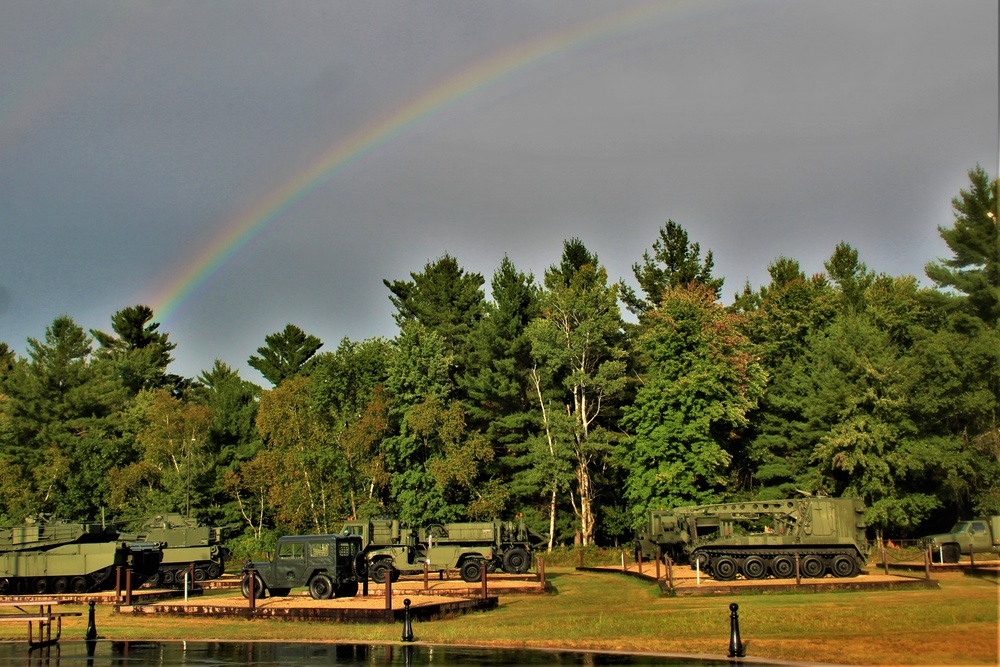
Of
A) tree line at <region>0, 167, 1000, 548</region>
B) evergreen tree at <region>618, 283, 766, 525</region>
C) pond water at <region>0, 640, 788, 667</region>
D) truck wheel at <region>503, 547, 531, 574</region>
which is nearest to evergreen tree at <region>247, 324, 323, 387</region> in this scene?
tree line at <region>0, 167, 1000, 548</region>

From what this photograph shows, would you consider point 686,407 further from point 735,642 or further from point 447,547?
point 735,642

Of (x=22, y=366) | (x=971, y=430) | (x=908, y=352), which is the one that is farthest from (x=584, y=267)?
(x=22, y=366)

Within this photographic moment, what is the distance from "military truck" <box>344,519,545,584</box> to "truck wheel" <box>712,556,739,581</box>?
8031 millimetres

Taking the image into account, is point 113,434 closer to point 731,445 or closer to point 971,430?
point 731,445

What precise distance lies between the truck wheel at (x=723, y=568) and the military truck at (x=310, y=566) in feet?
43.1

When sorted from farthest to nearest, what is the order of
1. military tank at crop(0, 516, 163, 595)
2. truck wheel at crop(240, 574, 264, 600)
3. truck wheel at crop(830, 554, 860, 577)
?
military tank at crop(0, 516, 163, 595), truck wheel at crop(830, 554, 860, 577), truck wheel at crop(240, 574, 264, 600)

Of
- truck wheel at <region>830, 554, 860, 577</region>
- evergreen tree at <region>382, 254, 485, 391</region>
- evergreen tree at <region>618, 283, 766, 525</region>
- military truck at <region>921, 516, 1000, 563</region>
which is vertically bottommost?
truck wheel at <region>830, 554, 860, 577</region>

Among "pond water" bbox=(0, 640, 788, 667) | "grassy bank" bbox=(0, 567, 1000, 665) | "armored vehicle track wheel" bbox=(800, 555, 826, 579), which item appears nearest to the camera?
"pond water" bbox=(0, 640, 788, 667)

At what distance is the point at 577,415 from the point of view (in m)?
59.1

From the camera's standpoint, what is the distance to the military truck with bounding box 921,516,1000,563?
1512 inches

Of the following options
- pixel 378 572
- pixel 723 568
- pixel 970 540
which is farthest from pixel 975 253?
pixel 378 572

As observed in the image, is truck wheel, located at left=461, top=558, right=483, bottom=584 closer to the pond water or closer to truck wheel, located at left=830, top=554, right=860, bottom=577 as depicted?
truck wheel, located at left=830, top=554, right=860, bottom=577

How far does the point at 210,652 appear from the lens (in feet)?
61.0

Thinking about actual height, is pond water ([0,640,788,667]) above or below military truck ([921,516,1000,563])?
below
